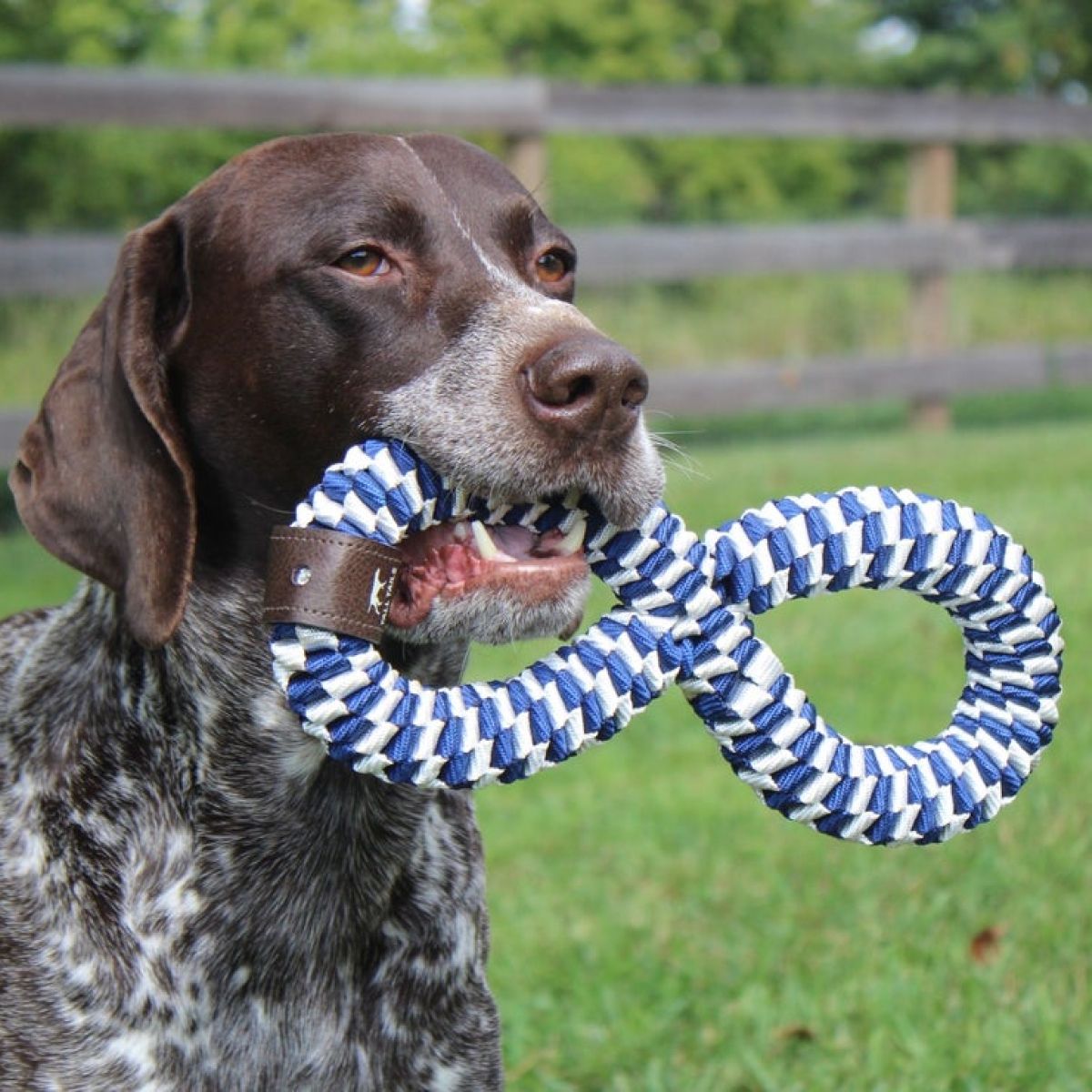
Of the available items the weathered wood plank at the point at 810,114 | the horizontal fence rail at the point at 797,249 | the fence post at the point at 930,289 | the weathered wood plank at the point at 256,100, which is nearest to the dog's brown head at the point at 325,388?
the weathered wood plank at the point at 256,100

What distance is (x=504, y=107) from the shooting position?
9891mm

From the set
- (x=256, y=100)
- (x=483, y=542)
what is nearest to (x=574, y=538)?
(x=483, y=542)

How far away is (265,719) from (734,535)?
0.80 meters

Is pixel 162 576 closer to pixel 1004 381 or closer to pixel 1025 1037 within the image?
pixel 1025 1037

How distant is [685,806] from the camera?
15.6ft

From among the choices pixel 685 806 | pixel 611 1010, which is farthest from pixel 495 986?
pixel 685 806

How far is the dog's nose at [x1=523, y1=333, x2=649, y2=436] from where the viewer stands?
7.71 ft

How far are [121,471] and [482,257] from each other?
25.9 inches

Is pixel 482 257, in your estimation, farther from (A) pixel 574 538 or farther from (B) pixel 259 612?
(B) pixel 259 612

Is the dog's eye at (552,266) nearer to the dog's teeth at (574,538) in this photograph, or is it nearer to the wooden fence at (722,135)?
the dog's teeth at (574,538)

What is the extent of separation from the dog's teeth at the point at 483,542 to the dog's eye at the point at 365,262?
1.42ft

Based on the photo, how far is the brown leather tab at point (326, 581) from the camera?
226cm

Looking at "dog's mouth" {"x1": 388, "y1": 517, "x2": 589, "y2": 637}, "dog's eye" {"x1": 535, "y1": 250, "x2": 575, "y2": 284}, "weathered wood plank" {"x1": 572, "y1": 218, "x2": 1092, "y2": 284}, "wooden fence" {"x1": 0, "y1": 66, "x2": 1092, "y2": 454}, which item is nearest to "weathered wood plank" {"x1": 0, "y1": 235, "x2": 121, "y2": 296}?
"wooden fence" {"x1": 0, "y1": 66, "x2": 1092, "y2": 454}

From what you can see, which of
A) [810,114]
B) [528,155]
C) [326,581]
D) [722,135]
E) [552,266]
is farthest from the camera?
[810,114]
